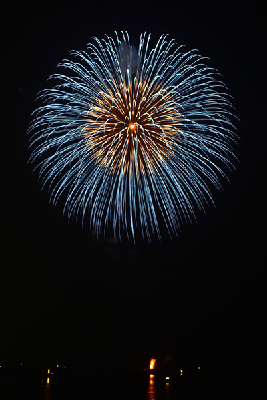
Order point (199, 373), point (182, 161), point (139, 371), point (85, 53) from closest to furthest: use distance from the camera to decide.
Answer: point (85, 53)
point (182, 161)
point (199, 373)
point (139, 371)

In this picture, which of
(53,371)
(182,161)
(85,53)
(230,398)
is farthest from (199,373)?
(85,53)

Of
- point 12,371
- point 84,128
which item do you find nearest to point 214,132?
point 84,128

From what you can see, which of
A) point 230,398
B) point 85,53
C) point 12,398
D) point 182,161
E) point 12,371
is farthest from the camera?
point 12,371

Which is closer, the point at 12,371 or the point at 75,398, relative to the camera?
the point at 75,398

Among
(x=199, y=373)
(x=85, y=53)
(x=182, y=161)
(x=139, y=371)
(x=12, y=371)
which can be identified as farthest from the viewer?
(x=139, y=371)

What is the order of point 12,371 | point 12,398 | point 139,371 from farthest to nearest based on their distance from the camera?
point 139,371 < point 12,371 < point 12,398

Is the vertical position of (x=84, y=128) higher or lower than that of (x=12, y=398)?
higher

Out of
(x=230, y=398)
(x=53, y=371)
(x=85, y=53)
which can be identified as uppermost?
(x=85, y=53)

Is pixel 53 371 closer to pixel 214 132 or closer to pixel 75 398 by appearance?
pixel 75 398

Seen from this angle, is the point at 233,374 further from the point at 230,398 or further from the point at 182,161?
the point at 182,161
